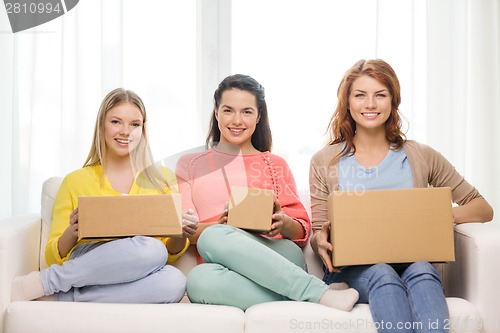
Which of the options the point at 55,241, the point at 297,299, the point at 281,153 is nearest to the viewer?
the point at 297,299

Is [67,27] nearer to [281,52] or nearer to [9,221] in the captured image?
[281,52]

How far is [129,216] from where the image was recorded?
188 cm

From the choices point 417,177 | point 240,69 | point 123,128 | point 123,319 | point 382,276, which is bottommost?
point 123,319

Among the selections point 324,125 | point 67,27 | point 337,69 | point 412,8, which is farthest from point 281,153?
point 67,27

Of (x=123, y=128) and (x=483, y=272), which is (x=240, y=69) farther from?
(x=483, y=272)

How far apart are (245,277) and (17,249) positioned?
665mm

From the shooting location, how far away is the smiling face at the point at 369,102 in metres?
2.12

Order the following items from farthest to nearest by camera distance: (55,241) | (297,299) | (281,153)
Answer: (281,153)
(55,241)
(297,299)

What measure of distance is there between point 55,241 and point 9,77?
→ 126 centimetres

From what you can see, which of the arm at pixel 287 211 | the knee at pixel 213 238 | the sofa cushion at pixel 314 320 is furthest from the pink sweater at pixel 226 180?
the sofa cushion at pixel 314 320

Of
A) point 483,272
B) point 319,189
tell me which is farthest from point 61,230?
point 483,272

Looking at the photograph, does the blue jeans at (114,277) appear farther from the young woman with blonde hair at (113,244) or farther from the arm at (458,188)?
the arm at (458,188)

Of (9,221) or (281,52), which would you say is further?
(281,52)

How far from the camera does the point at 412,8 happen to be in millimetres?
3010
